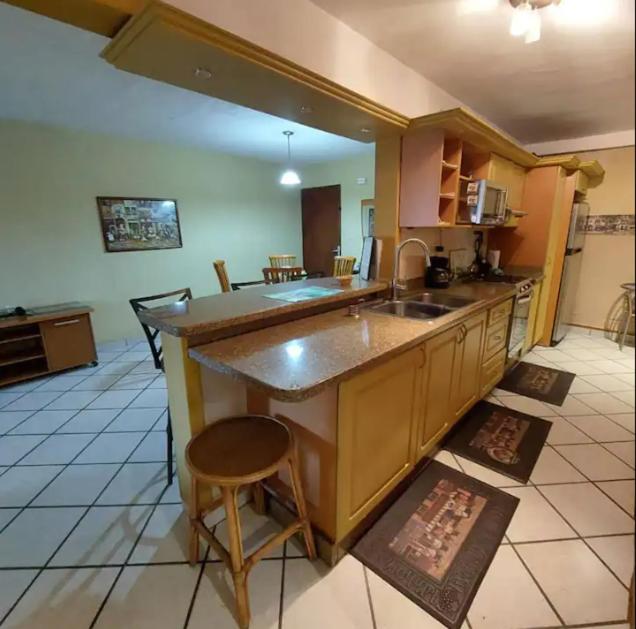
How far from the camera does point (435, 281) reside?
271 centimetres

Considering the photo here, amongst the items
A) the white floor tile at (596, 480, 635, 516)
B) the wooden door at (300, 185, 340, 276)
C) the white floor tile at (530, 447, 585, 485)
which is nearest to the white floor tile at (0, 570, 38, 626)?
the white floor tile at (530, 447, 585, 485)

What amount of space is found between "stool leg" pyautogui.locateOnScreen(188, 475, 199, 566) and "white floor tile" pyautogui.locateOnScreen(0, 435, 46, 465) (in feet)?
4.68

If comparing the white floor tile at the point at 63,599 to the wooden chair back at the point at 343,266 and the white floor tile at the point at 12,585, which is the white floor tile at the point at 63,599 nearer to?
the white floor tile at the point at 12,585

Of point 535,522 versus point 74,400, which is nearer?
point 535,522

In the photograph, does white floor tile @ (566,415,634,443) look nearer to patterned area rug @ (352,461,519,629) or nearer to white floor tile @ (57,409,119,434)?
patterned area rug @ (352,461,519,629)

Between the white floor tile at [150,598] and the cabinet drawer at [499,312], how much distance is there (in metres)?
2.22

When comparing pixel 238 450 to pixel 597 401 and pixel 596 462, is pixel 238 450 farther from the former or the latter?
pixel 597 401

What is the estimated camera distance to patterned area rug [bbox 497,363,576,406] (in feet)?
9.14

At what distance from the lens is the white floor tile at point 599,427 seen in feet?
7.36

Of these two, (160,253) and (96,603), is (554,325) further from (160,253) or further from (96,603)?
(160,253)

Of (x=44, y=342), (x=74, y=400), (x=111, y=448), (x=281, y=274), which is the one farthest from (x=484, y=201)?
(x=44, y=342)

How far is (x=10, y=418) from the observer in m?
2.57

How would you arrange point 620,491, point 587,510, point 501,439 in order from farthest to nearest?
point 501,439 < point 620,491 < point 587,510

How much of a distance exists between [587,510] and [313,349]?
1.59 meters
